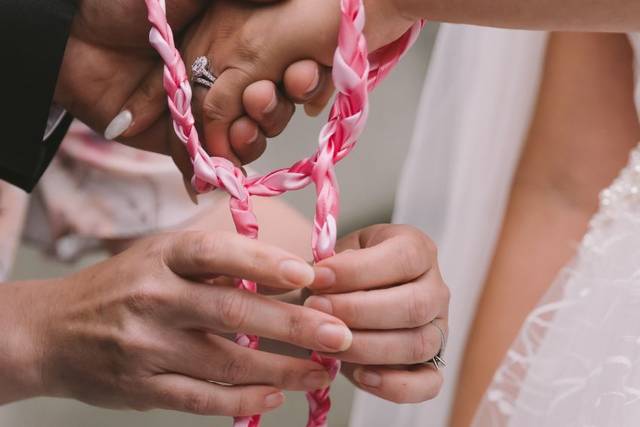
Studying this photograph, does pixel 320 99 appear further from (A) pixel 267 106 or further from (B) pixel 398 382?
(B) pixel 398 382

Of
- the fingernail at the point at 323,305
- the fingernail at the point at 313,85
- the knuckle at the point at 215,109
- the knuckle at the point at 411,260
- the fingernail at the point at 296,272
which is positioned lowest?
the fingernail at the point at 323,305

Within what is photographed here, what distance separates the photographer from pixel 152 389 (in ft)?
1.76

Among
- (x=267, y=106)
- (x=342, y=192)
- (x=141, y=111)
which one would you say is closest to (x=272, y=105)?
(x=267, y=106)

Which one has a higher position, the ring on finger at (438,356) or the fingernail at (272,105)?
the fingernail at (272,105)

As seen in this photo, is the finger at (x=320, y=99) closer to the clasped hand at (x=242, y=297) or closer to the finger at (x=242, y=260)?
the clasped hand at (x=242, y=297)

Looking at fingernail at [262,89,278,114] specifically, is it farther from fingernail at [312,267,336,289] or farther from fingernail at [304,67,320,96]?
fingernail at [312,267,336,289]

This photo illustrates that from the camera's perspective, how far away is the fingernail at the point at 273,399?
1.76 ft

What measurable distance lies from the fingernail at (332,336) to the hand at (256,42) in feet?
0.61

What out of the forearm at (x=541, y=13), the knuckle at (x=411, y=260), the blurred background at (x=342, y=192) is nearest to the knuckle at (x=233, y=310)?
the knuckle at (x=411, y=260)

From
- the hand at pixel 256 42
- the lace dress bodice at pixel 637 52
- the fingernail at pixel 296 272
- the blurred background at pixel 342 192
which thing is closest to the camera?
the fingernail at pixel 296 272

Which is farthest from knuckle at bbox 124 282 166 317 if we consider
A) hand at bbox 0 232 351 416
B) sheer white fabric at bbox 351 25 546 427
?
sheer white fabric at bbox 351 25 546 427

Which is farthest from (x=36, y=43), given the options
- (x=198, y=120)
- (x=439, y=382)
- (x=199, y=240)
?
(x=439, y=382)

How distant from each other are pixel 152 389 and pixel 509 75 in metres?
0.47

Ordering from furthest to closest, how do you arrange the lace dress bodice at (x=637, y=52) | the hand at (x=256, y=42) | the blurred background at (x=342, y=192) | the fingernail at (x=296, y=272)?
the blurred background at (x=342, y=192)
the lace dress bodice at (x=637, y=52)
the hand at (x=256, y=42)
the fingernail at (x=296, y=272)
